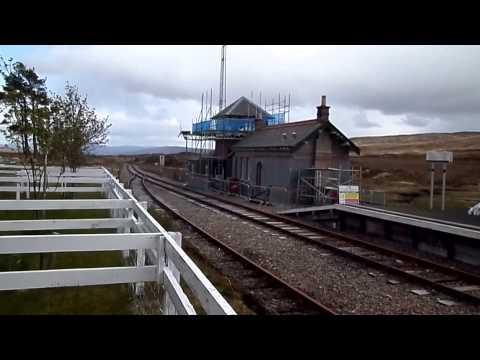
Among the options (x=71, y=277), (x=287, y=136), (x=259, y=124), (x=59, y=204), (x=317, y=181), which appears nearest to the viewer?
(x=71, y=277)

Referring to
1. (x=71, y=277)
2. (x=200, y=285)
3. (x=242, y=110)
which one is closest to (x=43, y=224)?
(x=71, y=277)

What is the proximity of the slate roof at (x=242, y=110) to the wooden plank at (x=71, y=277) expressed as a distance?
30940mm

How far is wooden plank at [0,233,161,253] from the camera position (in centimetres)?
365

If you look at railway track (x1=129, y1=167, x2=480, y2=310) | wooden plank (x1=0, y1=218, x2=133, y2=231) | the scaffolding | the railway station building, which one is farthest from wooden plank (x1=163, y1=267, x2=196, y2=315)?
the scaffolding

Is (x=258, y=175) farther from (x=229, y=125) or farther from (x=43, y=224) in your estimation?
(x=43, y=224)

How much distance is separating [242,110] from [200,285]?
33.2 metres

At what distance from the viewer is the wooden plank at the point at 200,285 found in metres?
1.86

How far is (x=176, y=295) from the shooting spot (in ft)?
9.30

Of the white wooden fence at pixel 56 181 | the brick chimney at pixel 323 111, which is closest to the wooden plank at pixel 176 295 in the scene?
the white wooden fence at pixel 56 181

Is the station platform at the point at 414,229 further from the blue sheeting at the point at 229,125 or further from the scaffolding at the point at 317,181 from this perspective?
the blue sheeting at the point at 229,125

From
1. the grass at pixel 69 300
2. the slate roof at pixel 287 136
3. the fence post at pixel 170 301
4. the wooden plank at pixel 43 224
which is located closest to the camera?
the fence post at pixel 170 301

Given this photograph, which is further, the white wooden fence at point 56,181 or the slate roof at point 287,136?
the slate roof at point 287,136

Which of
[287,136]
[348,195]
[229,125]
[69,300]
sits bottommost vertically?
[69,300]
